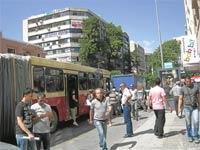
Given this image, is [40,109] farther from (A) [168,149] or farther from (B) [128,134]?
(B) [128,134]

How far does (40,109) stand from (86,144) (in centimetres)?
457

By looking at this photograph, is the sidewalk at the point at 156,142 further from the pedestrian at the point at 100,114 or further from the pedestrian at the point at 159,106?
the pedestrian at the point at 100,114

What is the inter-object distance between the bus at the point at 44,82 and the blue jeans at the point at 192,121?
5.51 meters

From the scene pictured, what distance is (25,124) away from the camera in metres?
9.55

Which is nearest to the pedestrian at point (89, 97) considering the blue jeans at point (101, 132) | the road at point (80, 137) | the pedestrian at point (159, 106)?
the road at point (80, 137)

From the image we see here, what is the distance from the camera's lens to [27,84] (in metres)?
16.3

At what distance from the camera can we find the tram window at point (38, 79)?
A: 1700 centimetres

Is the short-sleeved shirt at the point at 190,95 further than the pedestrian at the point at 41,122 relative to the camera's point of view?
Yes

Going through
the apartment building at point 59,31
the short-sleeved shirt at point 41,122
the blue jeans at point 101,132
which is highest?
the apartment building at point 59,31

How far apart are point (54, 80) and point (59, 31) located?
3826 inches

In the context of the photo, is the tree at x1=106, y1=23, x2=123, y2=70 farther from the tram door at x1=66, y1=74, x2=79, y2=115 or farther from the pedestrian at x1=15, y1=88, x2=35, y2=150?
the pedestrian at x1=15, y1=88, x2=35, y2=150

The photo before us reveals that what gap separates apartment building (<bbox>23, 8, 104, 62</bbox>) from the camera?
111062 mm

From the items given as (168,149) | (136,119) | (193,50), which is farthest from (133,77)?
(168,149)

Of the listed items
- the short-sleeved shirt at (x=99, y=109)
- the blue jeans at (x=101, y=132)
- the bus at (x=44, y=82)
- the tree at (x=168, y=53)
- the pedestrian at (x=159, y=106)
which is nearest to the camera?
the blue jeans at (x=101, y=132)
